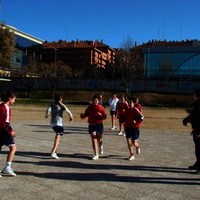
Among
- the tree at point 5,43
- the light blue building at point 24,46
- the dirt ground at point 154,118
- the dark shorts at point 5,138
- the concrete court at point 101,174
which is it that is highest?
the light blue building at point 24,46

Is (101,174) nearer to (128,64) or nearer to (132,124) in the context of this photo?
(132,124)

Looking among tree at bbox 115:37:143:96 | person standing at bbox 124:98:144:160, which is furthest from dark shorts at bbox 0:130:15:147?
tree at bbox 115:37:143:96

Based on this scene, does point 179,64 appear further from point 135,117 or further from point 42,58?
point 135,117

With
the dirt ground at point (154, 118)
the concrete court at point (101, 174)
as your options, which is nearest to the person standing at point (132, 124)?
the concrete court at point (101, 174)

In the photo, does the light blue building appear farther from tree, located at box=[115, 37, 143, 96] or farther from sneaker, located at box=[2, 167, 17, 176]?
sneaker, located at box=[2, 167, 17, 176]

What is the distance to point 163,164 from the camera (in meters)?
10.4

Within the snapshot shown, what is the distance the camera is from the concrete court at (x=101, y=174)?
7336mm

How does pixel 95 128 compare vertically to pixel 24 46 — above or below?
below

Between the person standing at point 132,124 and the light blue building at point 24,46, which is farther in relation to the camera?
the light blue building at point 24,46

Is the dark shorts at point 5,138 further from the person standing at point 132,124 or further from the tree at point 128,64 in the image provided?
the tree at point 128,64

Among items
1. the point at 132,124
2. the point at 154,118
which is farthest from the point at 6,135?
the point at 154,118

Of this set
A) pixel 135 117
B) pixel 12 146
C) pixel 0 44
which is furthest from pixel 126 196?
pixel 0 44

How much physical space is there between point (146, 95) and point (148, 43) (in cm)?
7598

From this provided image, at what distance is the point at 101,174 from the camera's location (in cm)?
897
